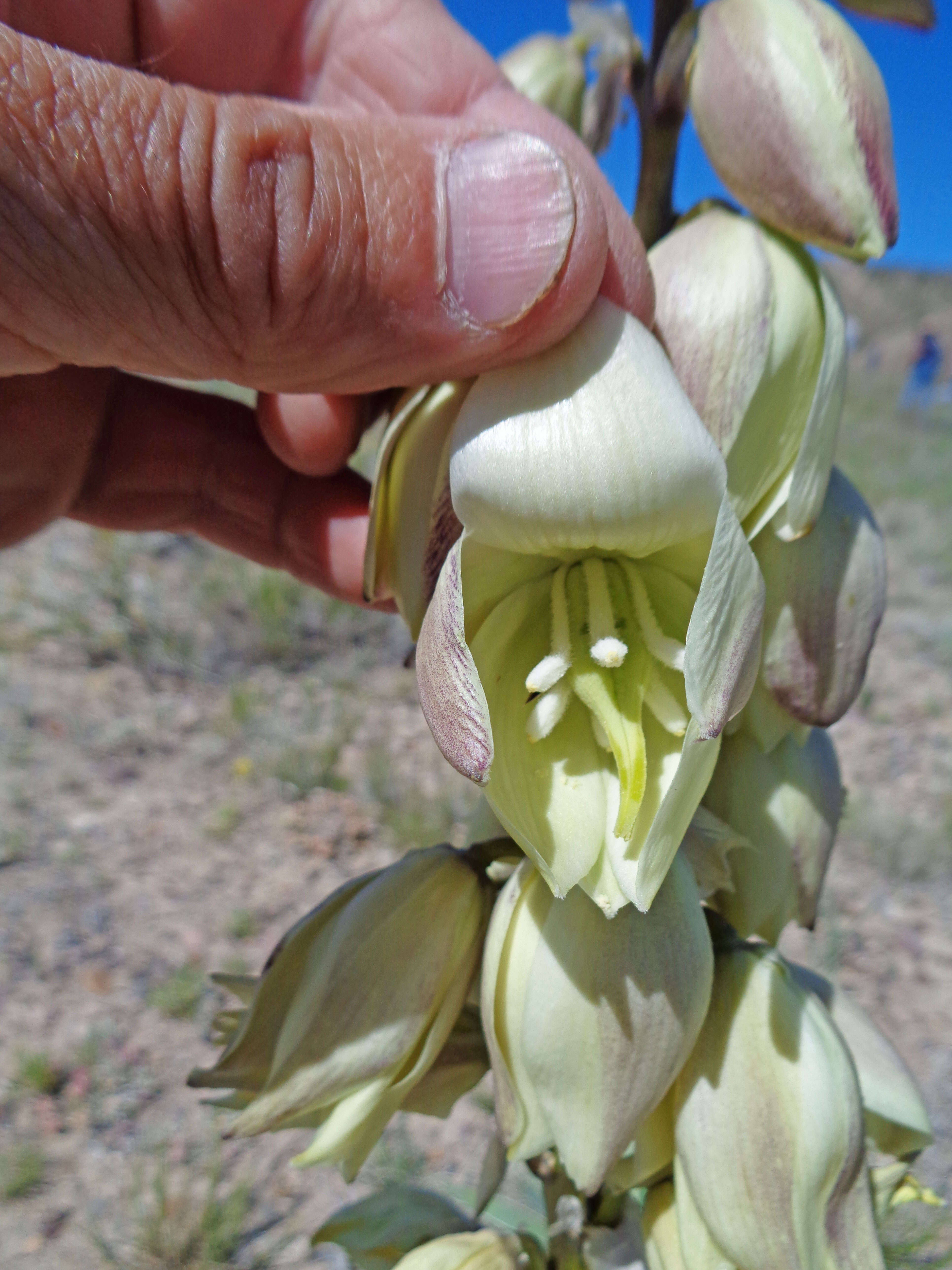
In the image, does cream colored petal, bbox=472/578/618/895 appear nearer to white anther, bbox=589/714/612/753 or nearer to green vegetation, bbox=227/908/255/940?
white anther, bbox=589/714/612/753

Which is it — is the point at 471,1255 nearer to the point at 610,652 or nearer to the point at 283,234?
the point at 610,652

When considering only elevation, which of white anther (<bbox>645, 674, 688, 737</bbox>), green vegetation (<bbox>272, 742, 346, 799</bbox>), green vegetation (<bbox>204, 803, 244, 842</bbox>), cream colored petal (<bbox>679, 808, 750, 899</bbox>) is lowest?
green vegetation (<bbox>204, 803, 244, 842</bbox>)

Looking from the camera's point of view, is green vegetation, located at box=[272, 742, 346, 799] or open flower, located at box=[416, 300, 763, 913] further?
green vegetation, located at box=[272, 742, 346, 799]

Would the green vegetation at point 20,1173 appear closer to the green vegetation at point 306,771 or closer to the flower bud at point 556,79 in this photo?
the green vegetation at point 306,771

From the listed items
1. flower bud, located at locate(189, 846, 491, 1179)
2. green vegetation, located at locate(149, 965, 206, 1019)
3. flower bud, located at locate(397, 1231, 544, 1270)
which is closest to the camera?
flower bud, located at locate(189, 846, 491, 1179)

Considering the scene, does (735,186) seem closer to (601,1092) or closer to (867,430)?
(601,1092)

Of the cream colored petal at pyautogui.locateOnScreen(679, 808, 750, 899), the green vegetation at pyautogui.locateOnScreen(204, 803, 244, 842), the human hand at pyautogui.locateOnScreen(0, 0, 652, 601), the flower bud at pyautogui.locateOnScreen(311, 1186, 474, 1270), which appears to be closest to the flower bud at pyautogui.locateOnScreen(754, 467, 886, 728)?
the cream colored petal at pyautogui.locateOnScreen(679, 808, 750, 899)

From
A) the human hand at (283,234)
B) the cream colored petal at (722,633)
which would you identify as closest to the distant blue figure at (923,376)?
the human hand at (283,234)

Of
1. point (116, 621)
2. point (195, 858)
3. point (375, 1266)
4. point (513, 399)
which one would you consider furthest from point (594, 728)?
point (116, 621)
